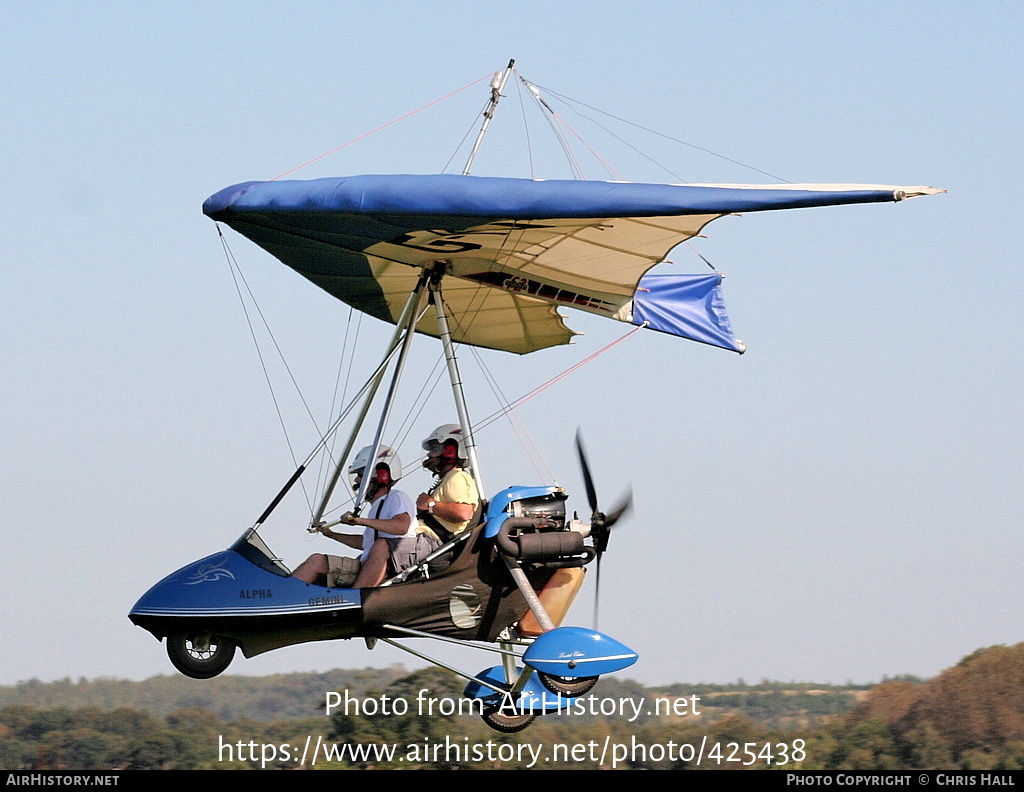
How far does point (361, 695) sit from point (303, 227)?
16814 mm

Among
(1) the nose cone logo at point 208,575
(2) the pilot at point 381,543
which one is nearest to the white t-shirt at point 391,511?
(2) the pilot at point 381,543

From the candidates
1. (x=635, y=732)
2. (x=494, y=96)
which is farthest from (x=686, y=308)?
(x=635, y=732)

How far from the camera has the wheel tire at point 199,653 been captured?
44.4 ft

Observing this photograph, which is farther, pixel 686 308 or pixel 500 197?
pixel 686 308

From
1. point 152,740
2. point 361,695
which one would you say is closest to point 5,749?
point 152,740

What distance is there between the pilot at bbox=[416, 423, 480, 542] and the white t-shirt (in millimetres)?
455

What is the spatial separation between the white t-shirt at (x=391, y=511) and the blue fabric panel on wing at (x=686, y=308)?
138 inches

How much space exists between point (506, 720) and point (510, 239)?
14.7 feet

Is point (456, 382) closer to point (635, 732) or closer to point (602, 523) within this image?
point (602, 523)

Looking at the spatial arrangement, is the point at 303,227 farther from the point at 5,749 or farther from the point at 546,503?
the point at 5,749

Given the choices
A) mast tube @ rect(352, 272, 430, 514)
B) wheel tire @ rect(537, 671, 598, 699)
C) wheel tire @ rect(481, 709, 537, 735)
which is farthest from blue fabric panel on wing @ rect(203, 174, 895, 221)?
wheel tire @ rect(481, 709, 537, 735)

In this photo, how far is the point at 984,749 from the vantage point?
26.6 metres

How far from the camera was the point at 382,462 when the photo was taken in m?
13.8
